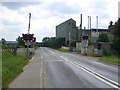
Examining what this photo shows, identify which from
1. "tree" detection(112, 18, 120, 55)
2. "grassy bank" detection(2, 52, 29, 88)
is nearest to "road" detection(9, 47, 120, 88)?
"grassy bank" detection(2, 52, 29, 88)

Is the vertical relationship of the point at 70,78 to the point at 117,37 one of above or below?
below

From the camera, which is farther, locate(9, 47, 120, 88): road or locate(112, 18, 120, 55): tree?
locate(112, 18, 120, 55): tree

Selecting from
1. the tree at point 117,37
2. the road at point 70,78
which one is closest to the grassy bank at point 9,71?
the road at point 70,78

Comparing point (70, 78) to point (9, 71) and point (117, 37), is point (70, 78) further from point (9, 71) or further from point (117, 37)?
point (117, 37)

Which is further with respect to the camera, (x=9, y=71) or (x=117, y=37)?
(x=117, y=37)

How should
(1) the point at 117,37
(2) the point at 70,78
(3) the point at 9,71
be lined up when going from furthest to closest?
(1) the point at 117,37 < (3) the point at 9,71 < (2) the point at 70,78

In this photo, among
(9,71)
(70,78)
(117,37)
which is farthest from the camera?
(117,37)

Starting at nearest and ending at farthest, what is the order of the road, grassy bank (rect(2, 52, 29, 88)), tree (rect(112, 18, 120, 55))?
1. the road
2. grassy bank (rect(2, 52, 29, 88))
3. tree (rect(112, 18, 120, 55))

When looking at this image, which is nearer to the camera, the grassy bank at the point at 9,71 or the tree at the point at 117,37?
the grassy bank at the point at 9,71

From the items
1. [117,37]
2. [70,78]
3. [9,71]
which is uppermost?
[117,37]

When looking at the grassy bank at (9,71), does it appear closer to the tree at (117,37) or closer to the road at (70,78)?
the road at (70,78)

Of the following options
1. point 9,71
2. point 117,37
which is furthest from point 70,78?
point 117,37

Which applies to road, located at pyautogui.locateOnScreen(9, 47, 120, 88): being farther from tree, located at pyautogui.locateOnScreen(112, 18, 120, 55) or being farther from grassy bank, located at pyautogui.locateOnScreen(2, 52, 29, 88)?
tree, located at pyautogui.locateOnScreen(112, 18, 120, 55)

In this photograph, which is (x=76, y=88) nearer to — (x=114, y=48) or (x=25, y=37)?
(x=25, y=37)
